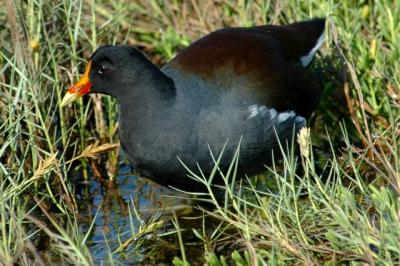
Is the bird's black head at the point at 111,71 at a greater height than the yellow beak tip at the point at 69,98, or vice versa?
the bird's black head at the point at 111,71

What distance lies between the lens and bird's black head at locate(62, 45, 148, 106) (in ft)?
13.9

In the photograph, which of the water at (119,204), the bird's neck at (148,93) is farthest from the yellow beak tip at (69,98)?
the water at (119,204)

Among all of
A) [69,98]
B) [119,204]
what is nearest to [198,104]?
[69,98]

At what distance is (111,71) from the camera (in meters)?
4.26

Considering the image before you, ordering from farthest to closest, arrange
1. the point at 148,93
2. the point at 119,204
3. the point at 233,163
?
the point at 119,204 < the point at 148,93 < the point at 233,163

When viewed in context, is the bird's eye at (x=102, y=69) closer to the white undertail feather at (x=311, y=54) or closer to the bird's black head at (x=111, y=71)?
the bird's black head at (x=111, y=71)

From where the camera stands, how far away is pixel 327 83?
518 cm

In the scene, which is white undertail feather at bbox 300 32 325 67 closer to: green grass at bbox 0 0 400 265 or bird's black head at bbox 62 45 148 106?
green grass at bbox 0 0 400 265

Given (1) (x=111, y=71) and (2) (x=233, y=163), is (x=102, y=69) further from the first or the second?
(2) (x=233, y=163)

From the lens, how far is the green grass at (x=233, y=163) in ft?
10.4

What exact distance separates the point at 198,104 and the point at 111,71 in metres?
0.47

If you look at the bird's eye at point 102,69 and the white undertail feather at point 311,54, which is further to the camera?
the white undertail feather at point 311,54

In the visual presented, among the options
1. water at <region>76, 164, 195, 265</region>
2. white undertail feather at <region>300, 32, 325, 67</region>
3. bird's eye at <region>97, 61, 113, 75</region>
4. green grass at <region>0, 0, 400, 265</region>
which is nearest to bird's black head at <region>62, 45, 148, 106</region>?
bird's eye at <region>97, 61, 113, 75</region>

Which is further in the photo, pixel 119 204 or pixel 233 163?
pixel 119 204
